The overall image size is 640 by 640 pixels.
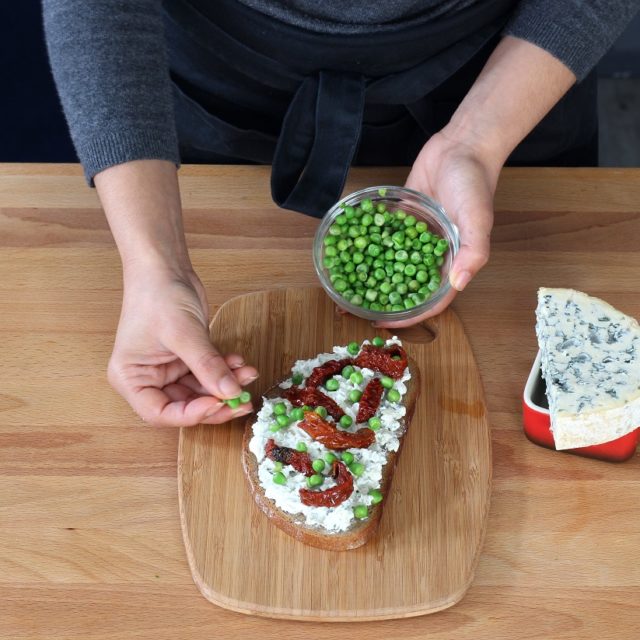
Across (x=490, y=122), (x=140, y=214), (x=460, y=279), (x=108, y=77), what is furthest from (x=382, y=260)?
(x=108, y=77)

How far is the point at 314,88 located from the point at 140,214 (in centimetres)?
77

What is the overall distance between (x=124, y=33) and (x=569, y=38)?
139 centimetres

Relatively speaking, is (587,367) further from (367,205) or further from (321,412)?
(367,205)

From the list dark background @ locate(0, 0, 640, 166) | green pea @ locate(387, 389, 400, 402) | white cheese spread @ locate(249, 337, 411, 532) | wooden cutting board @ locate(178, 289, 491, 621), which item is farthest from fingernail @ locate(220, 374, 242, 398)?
dark background @ locate(0, 0, 640, 166)

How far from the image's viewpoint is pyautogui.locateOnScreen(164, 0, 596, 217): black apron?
267 cm

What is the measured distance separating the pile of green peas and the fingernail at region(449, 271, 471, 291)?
11 centimetres

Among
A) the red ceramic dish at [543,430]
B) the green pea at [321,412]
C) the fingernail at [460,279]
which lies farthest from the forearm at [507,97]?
the green pea at [321,412]

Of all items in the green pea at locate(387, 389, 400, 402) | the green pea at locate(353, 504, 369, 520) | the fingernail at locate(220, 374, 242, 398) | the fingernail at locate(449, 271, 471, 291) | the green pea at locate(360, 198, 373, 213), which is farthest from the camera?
the green pea at locate(360, 198, 373, 213)

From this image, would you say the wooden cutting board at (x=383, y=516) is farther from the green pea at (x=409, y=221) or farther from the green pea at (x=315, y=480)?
the green pea at (x=409, y=221)

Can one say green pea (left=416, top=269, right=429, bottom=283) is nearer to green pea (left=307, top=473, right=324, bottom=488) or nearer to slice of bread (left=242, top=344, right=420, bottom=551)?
slice of bread (left=242, top=344, right=420, bottom=551)

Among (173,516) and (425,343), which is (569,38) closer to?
(425,343)

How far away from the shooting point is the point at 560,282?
9.55ft

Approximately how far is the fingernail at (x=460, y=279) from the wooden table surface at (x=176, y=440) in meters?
0.25

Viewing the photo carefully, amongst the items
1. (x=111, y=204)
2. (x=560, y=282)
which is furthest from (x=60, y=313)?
(x=560, y=282)
